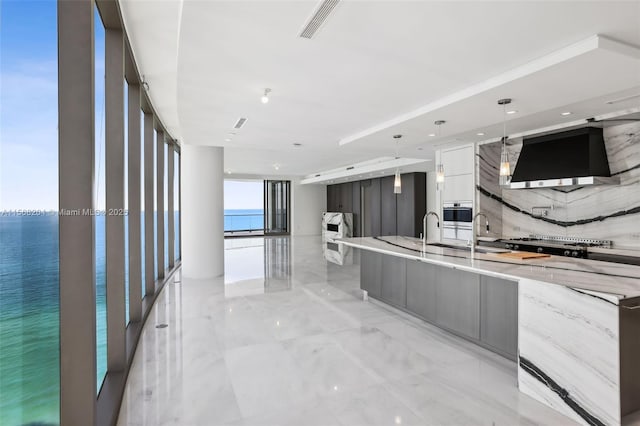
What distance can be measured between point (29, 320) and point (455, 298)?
11.2 ft

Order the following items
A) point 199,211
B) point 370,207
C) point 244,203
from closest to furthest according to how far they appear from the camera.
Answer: point 199,211 < point 370,207 < point 244,203

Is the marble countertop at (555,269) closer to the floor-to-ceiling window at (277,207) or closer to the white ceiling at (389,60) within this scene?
the white ceiling at (389,60)

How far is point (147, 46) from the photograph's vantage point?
3309 mm

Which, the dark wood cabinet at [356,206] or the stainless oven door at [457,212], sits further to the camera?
the dark wood cabinet at [356,206]

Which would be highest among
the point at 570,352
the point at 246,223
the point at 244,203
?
the point at 244,203

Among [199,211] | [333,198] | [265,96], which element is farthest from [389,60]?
[333,198]

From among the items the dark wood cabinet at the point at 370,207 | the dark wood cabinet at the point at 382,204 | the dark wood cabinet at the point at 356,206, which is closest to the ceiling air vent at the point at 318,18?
the dark wood cabinet at the point at 382,204

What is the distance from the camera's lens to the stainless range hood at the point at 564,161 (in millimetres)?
4547

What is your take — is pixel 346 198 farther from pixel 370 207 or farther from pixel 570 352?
pixel 570 352

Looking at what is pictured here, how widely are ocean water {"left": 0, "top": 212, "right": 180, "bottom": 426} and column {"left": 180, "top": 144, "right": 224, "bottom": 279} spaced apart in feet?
16.3

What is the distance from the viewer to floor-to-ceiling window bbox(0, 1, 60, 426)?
1330 millimetres

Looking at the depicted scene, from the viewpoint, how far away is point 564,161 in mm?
4844

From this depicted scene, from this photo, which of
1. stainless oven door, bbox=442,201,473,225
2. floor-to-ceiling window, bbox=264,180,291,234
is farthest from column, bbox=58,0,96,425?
floor-to-ceiling window, bbox=264,180,291,234

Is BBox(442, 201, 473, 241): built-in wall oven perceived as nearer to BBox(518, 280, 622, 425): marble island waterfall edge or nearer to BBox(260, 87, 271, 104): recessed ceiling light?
BBox(518, 280, 622, 425): marble island waterfall edge
